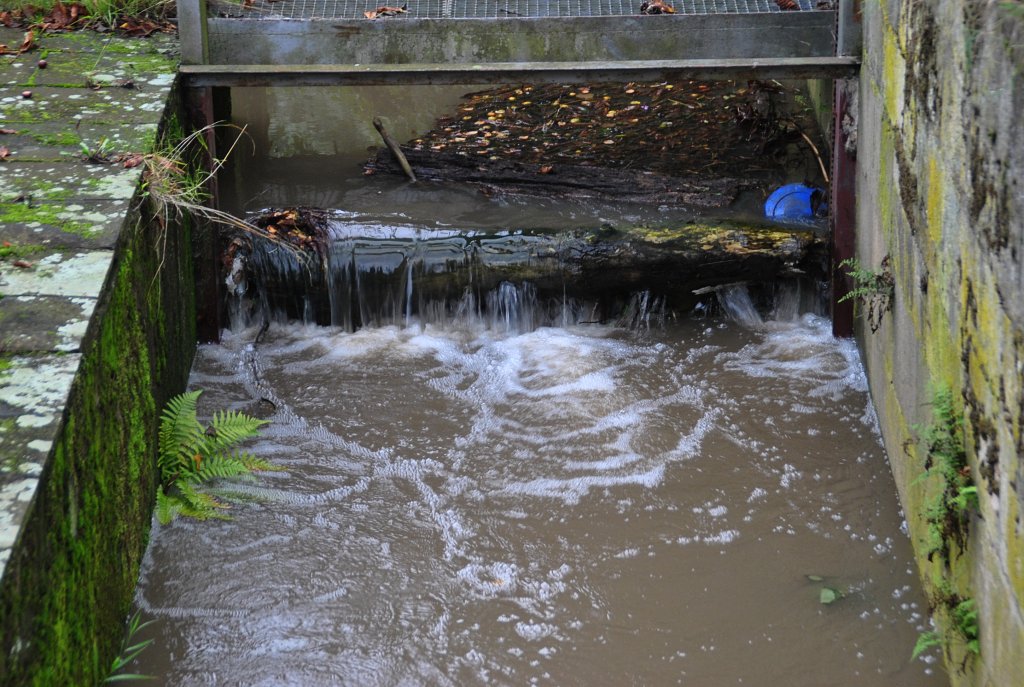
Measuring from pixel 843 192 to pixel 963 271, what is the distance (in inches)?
119

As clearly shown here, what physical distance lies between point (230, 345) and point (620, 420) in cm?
248

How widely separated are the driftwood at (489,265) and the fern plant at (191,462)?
1.64m

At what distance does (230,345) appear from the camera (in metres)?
6.67

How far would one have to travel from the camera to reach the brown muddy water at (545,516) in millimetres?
4148

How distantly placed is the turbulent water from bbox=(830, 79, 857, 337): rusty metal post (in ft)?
1.34

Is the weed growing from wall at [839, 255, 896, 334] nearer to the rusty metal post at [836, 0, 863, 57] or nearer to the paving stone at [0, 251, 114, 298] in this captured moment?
the rusty metal post at [836, 0, 863, 57]

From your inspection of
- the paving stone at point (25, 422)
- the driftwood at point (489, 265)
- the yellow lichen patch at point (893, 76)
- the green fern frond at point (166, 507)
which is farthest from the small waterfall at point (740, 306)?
the paving stone at point (25, 422)

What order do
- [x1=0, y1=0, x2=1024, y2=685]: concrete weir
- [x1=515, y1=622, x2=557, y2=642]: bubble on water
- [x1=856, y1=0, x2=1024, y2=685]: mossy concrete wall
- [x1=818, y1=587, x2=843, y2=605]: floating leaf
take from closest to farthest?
[x1=856, y1=0, x2=1024, y2=685]: mossy concrete wall < [x1=0, y1=0, x2=1024, y2=685]: concrete weir < [x1=515, y1=622, x2=557, y2=642]: bubble on water < [x1=818, y1=587, x2=843, y2=605]: floating leaf

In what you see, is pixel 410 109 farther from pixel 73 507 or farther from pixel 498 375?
pixel 73 507

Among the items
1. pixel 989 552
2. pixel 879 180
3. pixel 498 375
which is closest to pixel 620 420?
pixel 498 375

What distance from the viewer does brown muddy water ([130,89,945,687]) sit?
13.6ft

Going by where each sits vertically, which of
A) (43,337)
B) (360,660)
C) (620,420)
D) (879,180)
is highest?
(879,180)

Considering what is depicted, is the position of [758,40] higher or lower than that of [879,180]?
higher

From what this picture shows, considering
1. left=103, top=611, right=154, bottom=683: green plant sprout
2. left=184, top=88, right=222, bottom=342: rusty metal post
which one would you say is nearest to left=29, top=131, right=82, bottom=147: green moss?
left=184, top=88, right=222, bottom=342: rusty metal post
